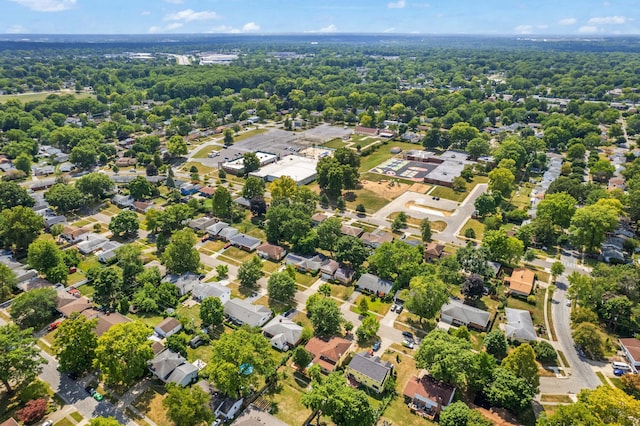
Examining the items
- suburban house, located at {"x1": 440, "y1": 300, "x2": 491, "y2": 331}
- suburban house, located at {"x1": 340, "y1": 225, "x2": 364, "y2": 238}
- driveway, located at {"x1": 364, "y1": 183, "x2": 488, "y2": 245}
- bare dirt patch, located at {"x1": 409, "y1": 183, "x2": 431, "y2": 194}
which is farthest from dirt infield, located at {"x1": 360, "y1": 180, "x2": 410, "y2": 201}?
suburban house, located at {"x1": 440, "y1": 300, "x2": 491, "y2": 331}

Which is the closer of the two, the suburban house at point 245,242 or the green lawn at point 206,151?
the suburban house at point 245,242

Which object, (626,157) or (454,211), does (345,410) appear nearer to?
(454,211)

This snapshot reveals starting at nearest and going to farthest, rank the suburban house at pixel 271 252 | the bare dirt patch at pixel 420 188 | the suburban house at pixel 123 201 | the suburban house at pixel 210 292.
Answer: the suburban house at pixel 210 292 → the suburban house at pixel 271 252 → the suburban house at pixel 123 201 → the bare dirt patch at pixel 420 188

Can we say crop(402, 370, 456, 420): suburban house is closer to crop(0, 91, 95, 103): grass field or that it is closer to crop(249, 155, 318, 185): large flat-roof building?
crop(249, 155, 318, 185): large flat-roof building

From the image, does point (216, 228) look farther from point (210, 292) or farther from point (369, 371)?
point (369, 371)

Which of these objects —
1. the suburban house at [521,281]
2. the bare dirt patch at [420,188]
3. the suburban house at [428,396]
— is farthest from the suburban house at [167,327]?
the bare dirt patch at [420,188]

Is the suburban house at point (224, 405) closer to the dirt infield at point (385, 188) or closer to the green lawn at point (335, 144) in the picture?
the dirt infield at point (385, 188)
